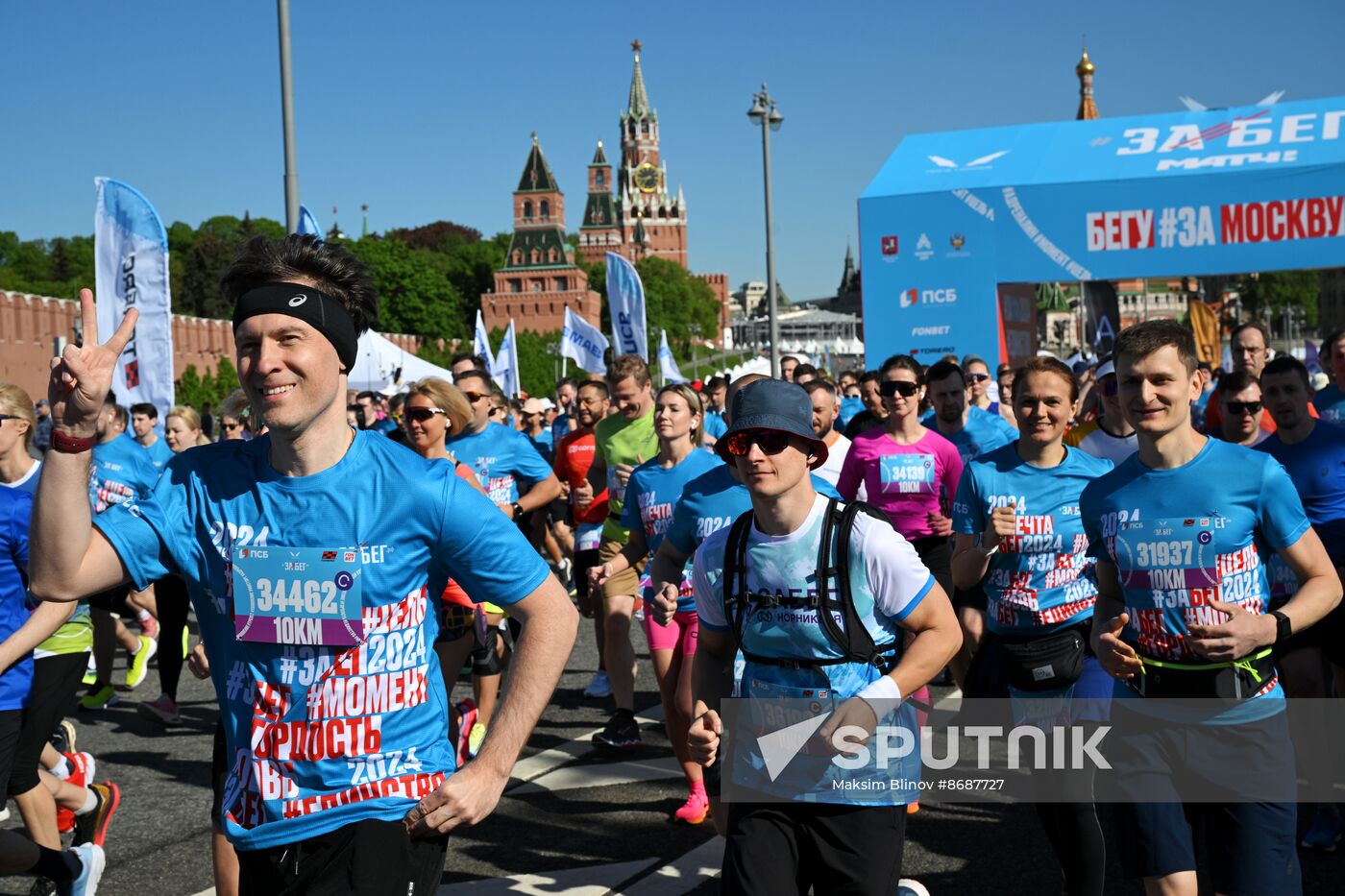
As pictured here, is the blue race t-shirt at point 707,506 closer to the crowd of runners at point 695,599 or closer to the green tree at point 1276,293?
the crowd of runners at point 695,599

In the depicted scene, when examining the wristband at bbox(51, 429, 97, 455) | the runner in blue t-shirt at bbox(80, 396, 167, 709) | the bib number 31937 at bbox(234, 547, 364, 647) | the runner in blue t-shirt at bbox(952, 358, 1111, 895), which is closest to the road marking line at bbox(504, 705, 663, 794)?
the runner in blue t-shirt at bbox(952, 358, 1111, 895)

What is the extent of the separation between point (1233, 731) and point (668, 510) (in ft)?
11.3

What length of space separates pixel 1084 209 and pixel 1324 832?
15.9 m

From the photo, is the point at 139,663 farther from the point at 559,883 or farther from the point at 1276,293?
the point at 1276,293

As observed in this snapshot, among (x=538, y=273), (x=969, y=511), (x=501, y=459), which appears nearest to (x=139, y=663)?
(x=501, y=459)

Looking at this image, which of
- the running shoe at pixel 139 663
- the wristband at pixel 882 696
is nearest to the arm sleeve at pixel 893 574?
the wristband at pixel 882 696

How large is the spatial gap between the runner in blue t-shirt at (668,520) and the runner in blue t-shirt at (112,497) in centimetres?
393

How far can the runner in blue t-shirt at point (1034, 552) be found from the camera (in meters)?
5.13

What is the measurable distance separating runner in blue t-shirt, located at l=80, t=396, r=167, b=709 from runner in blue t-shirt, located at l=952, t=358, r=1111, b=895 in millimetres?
5903

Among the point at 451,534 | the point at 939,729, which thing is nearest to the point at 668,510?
the point at 939,729

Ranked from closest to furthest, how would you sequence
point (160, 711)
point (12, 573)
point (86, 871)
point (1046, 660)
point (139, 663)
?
point (12, 573), point (86, 871), point (1046, 660), point (160, 711), point (139, 663)

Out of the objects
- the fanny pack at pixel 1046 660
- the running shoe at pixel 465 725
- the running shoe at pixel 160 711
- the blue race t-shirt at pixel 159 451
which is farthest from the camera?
the blue race t-shirt at pixel 159 451

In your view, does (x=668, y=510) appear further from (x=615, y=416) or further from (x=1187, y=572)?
(x=1187, y=572)

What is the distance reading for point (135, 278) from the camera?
35.3 feet
